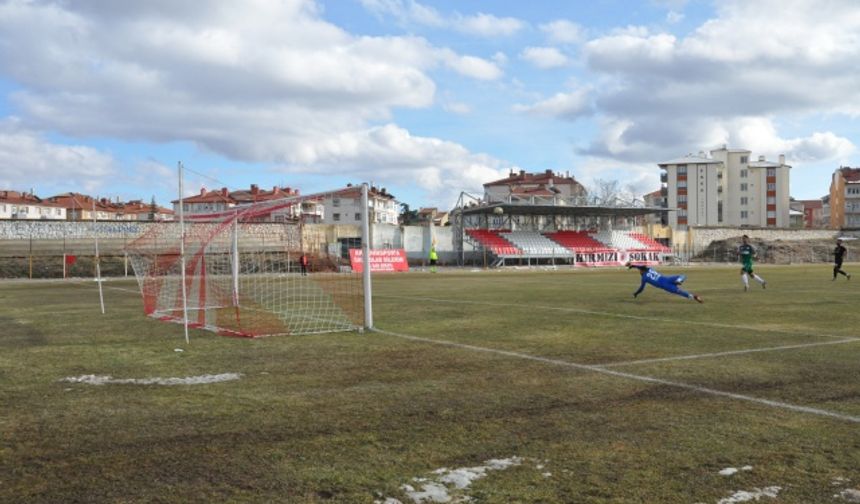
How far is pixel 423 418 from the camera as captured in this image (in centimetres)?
616

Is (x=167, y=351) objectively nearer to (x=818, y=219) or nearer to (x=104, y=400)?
(x=104, y=400)

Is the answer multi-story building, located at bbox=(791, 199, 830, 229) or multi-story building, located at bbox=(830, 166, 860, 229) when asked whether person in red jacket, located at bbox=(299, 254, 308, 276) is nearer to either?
multi-story building, located at bbox=(830, 166, 860, 229)

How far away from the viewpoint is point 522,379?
8000 millimetres

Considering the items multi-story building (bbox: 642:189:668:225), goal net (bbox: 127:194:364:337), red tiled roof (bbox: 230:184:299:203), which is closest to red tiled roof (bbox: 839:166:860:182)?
multi-story building (bbox: 642:189:668:225)

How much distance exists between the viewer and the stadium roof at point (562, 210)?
59375 mm

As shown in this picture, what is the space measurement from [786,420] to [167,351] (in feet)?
28.1

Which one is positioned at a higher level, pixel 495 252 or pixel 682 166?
pixel 682 166

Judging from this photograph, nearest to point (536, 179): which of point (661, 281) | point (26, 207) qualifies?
point (26, 207)

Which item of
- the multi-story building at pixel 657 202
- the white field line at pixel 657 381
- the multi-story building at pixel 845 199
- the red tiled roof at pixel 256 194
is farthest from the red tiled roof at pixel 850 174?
the white field line at pixel 657 381

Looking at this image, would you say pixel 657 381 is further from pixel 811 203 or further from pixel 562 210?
pixel 811 203

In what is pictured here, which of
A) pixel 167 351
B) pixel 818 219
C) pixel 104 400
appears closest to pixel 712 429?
pixel 104 400

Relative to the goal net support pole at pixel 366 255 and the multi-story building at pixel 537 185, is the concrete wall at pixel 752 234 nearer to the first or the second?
the multi-story building at pixel 537 185

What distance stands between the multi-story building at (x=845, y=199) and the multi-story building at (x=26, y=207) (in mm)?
147145

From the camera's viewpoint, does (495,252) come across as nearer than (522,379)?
No
